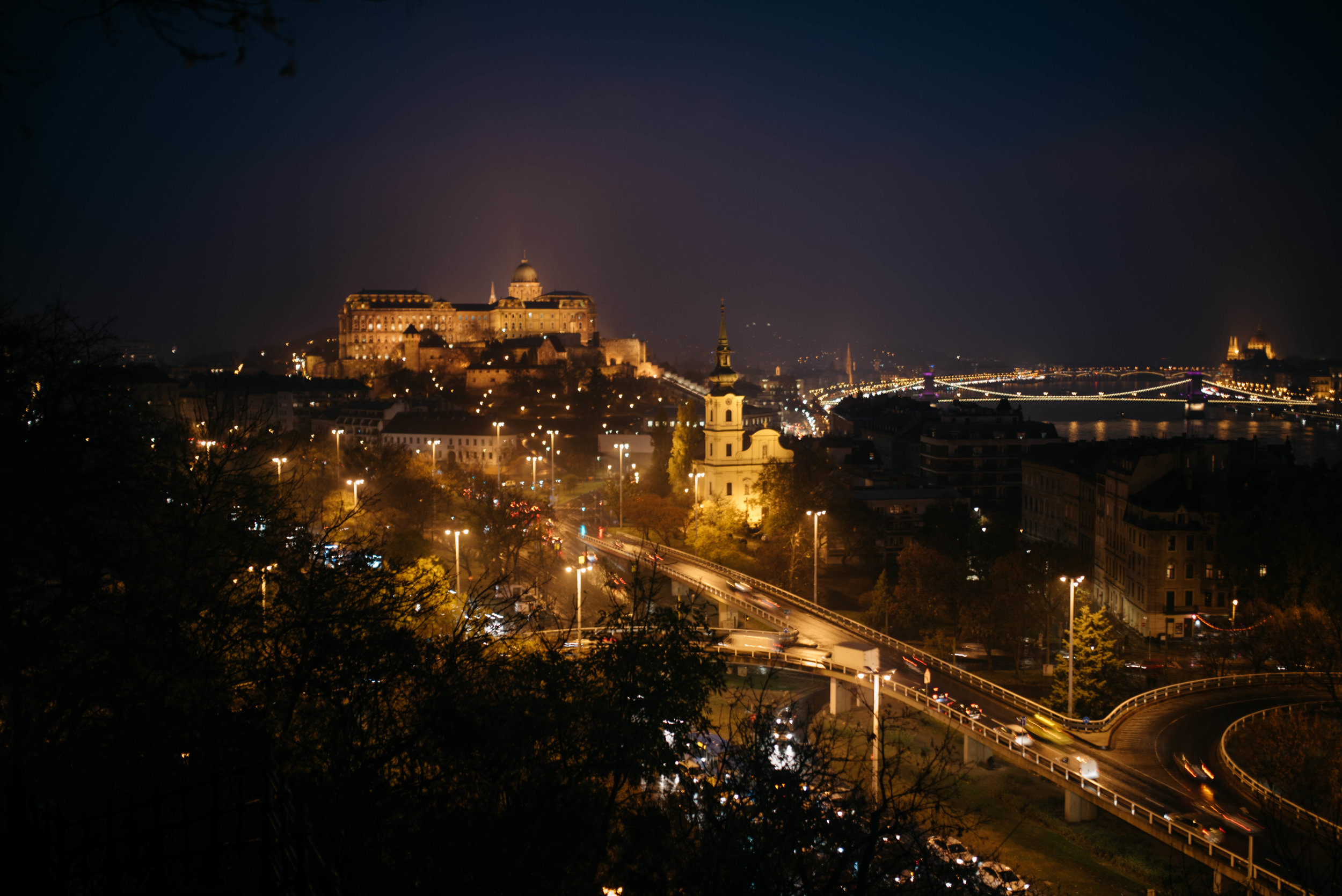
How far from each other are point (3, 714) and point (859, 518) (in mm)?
38352

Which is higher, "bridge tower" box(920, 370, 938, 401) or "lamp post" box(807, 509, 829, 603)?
"bridge tower" box(920, 370, 938, 401)

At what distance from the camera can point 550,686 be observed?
10250 millimetres

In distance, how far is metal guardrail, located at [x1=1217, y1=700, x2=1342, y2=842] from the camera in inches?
602

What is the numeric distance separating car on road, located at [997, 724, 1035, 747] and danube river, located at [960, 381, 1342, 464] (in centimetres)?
6557

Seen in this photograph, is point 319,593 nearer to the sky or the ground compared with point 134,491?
nearer to the ground

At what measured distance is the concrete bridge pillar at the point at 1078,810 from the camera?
2062 centimetres

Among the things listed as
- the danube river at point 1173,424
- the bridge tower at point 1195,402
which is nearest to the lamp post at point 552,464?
the danube river at point 1173,424

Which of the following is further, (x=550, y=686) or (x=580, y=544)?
(x=580, y=544)

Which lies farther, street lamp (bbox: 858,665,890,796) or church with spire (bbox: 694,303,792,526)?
church with spire (bbox: 694,303,792,526)

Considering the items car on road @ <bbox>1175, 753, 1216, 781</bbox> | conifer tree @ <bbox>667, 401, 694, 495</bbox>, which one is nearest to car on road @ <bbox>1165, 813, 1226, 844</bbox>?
car on road @ <bbox>1175, 753, 1216, 781</bbox>

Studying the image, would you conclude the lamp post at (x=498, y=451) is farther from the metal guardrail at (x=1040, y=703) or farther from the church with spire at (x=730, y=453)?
the metal guardrail at (x=1040, y=703)

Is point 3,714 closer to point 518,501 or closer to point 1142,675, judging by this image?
point 1142,675

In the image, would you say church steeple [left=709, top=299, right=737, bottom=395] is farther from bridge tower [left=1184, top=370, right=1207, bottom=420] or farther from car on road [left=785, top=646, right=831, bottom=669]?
bridge tower [left=1184, top=370, right=1207, bottom=420]

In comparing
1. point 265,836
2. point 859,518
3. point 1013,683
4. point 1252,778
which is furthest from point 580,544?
point 265,836
